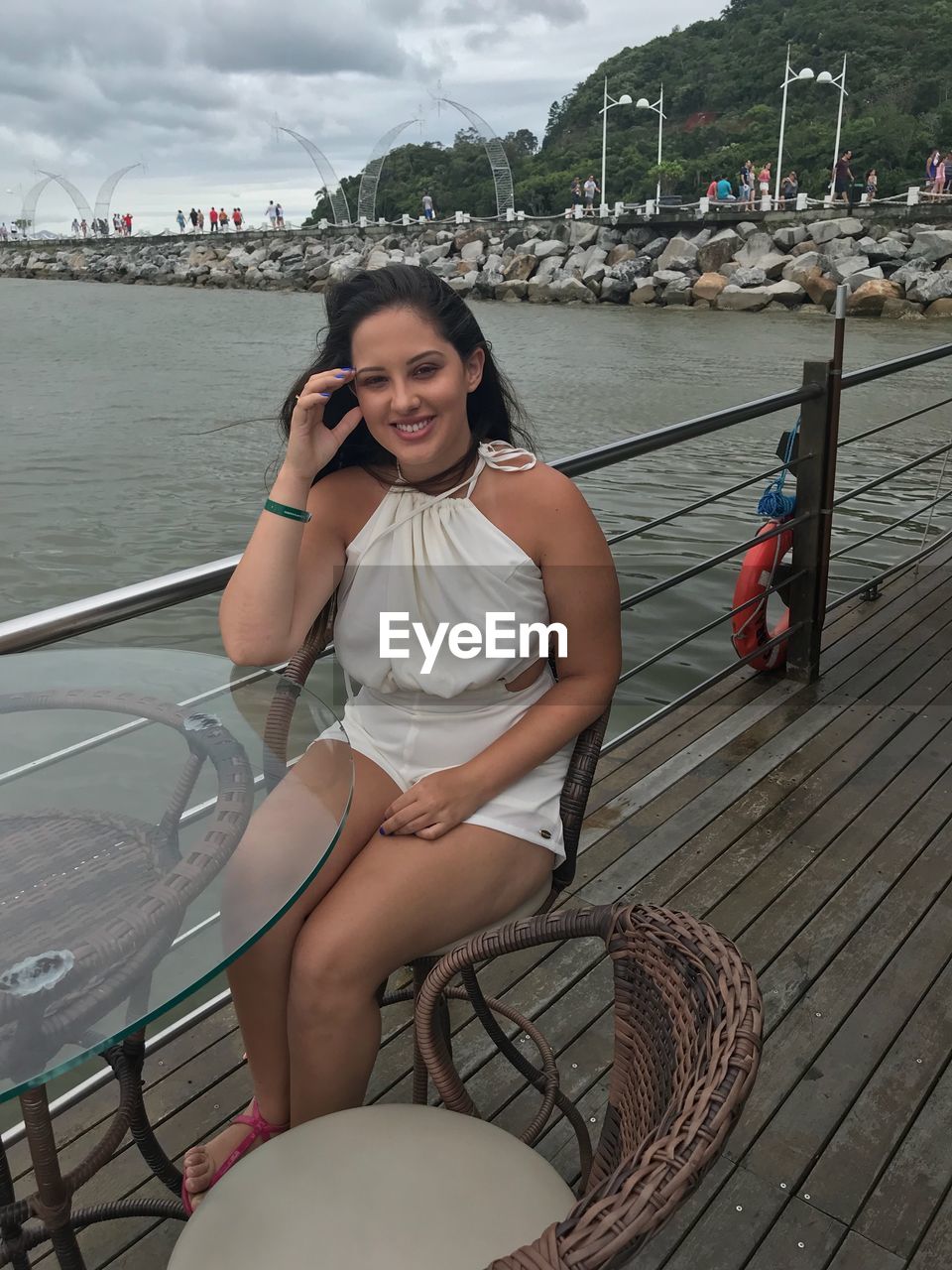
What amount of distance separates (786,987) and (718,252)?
2716 cm

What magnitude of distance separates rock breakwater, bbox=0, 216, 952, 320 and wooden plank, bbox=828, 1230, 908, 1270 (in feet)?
39.2

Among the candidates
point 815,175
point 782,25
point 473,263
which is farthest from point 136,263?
point 782,25

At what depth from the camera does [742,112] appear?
56.2 metres

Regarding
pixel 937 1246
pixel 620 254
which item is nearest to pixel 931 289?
pixel 620 254

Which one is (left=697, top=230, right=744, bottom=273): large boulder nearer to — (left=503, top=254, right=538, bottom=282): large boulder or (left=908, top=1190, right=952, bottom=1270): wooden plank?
(left=503, top=254, right=538, bottom=282): large boulder

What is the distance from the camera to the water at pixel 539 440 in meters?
7.45

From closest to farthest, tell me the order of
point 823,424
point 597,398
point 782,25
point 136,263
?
point 823,424 < point 597,398 < point 136,263 < point 782,25

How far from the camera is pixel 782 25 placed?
60344 mm

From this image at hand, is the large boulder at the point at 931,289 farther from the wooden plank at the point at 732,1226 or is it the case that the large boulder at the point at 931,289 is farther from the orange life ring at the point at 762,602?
the wooden plank at the point at 732,1226

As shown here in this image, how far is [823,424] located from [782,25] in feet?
225

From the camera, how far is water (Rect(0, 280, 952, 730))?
7445 millimetres

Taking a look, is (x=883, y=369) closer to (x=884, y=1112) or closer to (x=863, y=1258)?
(x=884, y=1112)

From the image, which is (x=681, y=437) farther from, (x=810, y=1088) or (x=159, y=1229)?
(x=159, y=1229)

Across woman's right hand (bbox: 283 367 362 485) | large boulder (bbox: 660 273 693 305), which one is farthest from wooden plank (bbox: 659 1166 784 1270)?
large boulder (bbox: 660 273 693 305)
